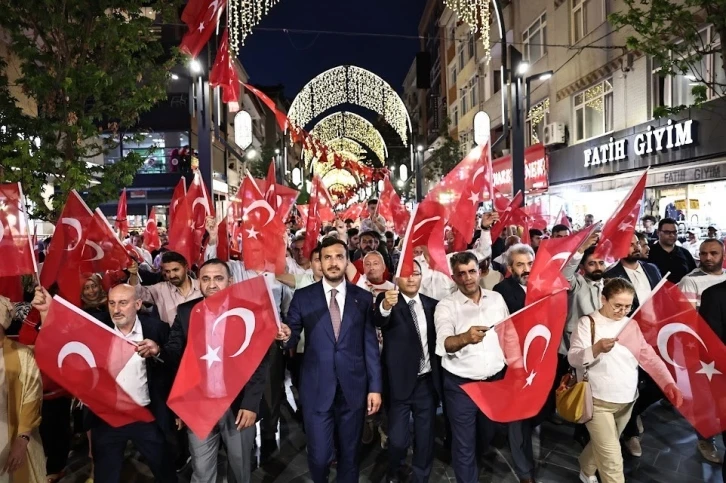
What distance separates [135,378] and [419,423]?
243cm

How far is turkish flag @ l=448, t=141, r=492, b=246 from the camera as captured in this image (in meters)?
7.50

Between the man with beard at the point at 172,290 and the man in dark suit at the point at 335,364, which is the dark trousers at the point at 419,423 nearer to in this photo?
the man in dark suit at the point at 335,364

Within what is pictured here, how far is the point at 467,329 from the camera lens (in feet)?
15.9

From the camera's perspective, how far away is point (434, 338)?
5.24m

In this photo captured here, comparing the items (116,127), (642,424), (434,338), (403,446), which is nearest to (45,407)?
(403,446)

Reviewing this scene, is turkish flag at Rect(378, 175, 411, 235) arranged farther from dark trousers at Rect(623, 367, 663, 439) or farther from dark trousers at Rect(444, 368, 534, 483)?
dark trousers at Rect(444, 368, 534, 483)

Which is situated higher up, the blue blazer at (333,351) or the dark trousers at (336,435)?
the blue blazer at (333,351)

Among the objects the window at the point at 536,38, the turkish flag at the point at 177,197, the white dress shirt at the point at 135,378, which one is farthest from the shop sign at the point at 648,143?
the white dress shirt at the point at 135,378

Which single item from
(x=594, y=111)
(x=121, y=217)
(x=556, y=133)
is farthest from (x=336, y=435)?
(x=556, y=133)

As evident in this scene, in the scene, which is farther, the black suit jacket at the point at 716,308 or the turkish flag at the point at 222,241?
the turkish flag at the point at 222,241

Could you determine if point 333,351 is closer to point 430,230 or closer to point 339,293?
point 339,293

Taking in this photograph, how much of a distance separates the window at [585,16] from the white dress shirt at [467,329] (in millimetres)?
19543

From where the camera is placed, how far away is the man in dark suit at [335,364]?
187 inches

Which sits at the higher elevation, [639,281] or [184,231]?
[184,231]
